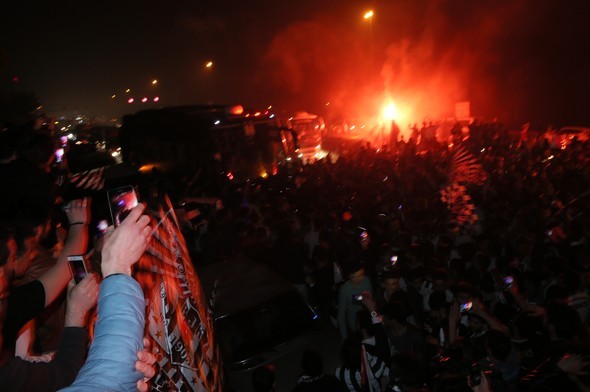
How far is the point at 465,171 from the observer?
967cm

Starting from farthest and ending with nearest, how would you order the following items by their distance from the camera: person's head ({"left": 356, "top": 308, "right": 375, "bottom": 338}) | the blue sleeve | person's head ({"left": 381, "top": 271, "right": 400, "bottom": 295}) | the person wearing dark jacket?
1. person's head ({"left": 381, "top": 271, "right": 400, "bottom": 295})
2. person's head ({"left": 356, "top": 308, "right": 375, "bottom": 338})
3. the person wearing dark jacket
4. the blue sleeve

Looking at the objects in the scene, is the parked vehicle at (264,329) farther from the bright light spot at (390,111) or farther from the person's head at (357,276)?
the bright light spot at (390,111)

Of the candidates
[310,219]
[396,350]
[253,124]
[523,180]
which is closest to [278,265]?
[310,219]

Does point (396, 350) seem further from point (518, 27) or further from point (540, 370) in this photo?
point (518, 27)

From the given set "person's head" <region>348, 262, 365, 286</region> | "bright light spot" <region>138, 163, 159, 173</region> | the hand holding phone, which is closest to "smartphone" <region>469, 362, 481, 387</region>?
the hand holding phone

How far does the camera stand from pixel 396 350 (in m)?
4.05

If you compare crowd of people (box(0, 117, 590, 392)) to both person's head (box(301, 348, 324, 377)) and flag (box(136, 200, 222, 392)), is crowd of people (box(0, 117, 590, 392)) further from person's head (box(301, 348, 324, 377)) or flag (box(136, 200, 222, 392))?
flag (box(136, 200, 222, 392))

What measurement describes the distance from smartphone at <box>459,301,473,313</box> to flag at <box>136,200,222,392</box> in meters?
2.48

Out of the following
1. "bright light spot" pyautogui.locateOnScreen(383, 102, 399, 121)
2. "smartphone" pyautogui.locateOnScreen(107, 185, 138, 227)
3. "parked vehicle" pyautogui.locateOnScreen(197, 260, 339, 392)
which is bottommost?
"parked vehicle" pyautogui.locateOnScreen(197, 260, 339, 392)

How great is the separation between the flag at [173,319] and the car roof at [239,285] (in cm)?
177

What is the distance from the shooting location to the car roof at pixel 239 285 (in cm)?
448

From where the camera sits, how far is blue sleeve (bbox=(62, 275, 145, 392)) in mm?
1290

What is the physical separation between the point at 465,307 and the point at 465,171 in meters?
6.33

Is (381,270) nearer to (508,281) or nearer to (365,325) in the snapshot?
(508,281)
